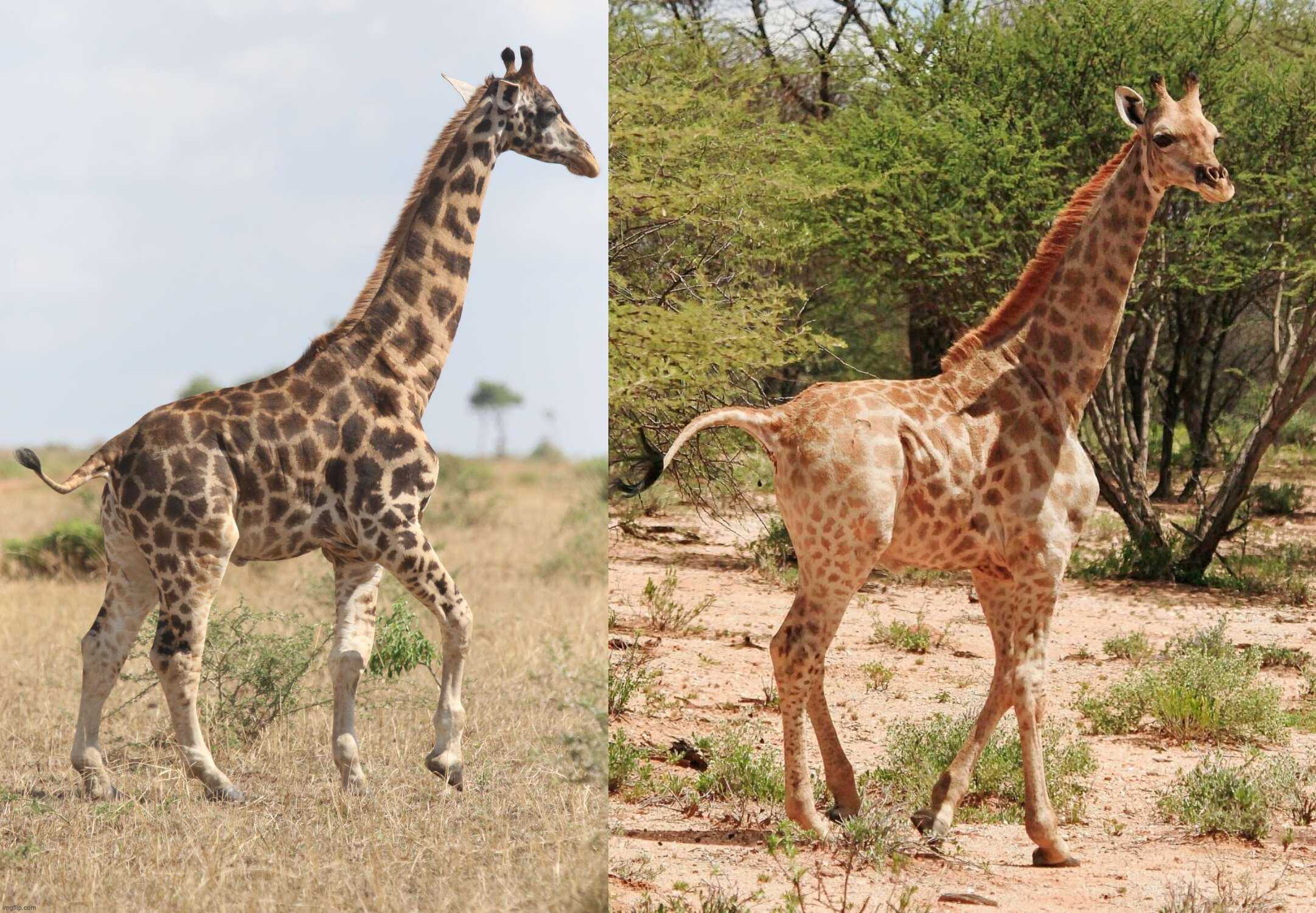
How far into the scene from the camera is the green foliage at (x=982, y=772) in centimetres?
553

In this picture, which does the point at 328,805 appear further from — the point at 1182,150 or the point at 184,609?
the point at 1182,150

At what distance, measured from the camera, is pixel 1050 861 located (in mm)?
4820

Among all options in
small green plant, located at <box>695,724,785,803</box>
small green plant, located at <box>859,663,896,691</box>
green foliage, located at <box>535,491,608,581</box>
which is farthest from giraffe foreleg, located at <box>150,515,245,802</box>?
green foliage, located at <box>535,491,608,581</box>

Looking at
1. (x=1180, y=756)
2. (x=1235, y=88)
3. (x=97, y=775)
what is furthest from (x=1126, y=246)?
(x=1235, y=88)

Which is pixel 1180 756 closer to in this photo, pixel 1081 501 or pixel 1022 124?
pixel 1081 501

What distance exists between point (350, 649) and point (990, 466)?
2.44 m

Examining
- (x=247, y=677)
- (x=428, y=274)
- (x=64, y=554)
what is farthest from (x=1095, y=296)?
(x=64, y=554)

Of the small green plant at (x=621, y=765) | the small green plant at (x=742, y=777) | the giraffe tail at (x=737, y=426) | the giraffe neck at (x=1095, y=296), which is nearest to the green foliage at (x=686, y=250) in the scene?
the small green plant at (x=621, y=765)

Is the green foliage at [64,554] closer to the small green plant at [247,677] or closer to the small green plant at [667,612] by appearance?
the small green plant at [247,677]

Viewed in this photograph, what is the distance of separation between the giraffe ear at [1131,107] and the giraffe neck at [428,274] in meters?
2.39

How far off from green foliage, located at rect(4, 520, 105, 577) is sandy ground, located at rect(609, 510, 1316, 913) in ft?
13.0

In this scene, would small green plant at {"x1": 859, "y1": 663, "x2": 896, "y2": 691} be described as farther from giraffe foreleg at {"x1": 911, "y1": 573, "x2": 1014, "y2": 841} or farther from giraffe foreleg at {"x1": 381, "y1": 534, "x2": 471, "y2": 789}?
giraffe foreleg at {"x1": 381, "y1": 534, "x2": 471, "y2": 789}

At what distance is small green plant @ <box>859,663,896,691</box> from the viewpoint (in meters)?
7.72

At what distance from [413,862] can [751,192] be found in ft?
22.1
